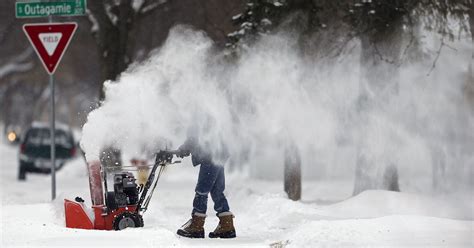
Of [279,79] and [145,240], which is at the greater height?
[279,79]

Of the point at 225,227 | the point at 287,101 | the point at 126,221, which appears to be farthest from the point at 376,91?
the point at 126,221

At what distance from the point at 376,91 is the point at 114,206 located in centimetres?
656

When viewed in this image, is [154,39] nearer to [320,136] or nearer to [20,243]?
[320,136]

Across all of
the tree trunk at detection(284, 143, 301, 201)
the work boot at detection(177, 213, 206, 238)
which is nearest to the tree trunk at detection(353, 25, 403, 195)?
the tree trunk at detection(284, 143, 301, 201)

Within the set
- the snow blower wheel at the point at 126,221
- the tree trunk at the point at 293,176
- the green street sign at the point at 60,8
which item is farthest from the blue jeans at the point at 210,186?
the tree trunk at the point at 293,176

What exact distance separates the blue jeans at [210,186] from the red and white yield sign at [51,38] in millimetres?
3913

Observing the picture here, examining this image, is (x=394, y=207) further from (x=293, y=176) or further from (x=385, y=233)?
(x=293, y=176)

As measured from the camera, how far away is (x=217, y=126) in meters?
11.6

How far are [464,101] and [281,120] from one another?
12.2ft

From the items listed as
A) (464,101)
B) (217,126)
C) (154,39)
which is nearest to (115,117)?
(217,126)

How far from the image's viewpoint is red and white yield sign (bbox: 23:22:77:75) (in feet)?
42.4

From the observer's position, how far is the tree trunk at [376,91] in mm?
14880

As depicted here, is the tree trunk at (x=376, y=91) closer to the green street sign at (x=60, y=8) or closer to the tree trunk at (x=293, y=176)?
the tree trunk at (x=293, y=176)

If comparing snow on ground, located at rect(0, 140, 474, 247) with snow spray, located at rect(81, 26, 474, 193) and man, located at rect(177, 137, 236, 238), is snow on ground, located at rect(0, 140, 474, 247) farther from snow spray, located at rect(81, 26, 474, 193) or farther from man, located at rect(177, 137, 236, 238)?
snow spray, located at rect(81, 26, 474, 193)
